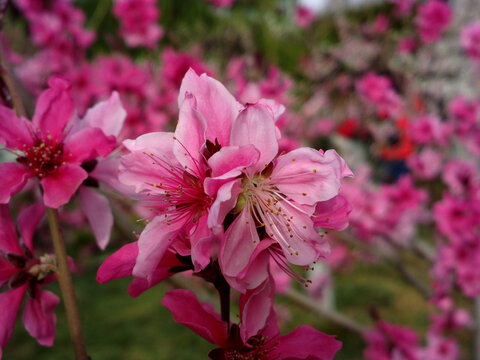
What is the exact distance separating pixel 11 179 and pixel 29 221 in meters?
0.10

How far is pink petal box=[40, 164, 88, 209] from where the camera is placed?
0.62m

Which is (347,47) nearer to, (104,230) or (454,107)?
(454,107)

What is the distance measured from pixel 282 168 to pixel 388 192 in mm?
2558

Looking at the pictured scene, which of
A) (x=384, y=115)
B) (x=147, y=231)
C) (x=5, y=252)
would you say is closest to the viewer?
(x=147, y=231)

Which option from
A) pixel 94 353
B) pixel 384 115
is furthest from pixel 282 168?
pixel 94 353

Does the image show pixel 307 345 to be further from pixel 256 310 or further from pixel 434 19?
pixel 434 19

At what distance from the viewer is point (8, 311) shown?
2.04ft

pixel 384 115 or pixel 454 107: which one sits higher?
pixel 454 107

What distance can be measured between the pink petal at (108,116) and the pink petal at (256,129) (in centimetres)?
30

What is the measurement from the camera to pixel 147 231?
506 mm

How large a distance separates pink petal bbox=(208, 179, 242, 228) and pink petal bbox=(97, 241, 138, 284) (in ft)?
0.41

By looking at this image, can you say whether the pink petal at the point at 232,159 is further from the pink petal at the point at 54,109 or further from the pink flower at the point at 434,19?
the pink flower at the point at 434,19

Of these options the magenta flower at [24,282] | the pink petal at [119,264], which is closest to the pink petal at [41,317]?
the magenta flower at [24,282]

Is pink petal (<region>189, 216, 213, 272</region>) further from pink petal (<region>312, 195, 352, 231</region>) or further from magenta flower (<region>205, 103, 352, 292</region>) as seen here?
pink petal (<region>312, 195, 352, 231</region>)
